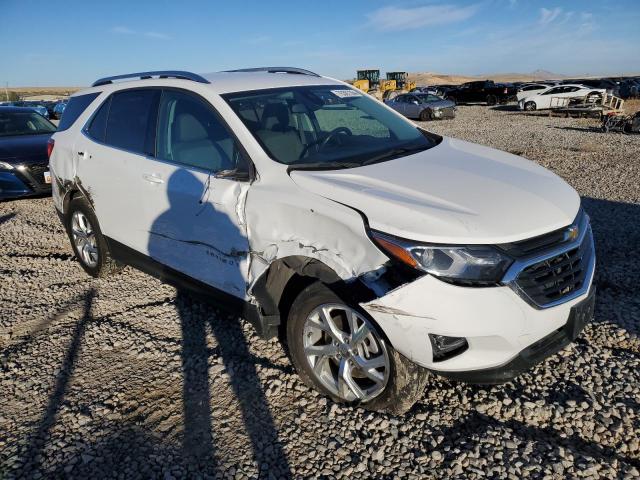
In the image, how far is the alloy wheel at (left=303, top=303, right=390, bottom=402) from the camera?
2623 mm

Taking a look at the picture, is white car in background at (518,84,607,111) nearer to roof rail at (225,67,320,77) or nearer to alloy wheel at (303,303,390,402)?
roof rail at (225,67,320,77)

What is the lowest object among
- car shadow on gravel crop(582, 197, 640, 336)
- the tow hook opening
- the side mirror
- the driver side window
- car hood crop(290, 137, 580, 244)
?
car shadow on gravel crop(582, 197, 640, 336)

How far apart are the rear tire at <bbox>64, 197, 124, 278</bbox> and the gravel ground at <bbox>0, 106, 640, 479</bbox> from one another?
1.26 feet

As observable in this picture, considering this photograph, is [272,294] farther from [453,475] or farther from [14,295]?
[14,295]

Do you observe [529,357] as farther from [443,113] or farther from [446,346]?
[443,113]

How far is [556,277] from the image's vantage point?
96.9 inches

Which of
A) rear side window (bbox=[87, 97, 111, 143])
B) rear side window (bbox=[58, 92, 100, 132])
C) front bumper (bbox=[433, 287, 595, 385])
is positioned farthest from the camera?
rear side window (bbox=[58, 92, 100, 132])

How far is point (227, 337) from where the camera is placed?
3.74 meters

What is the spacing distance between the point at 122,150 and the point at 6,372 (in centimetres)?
185

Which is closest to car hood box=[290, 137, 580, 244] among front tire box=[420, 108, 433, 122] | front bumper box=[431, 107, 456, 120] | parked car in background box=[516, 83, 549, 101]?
front bumper box=[431, 107, 456, 120]

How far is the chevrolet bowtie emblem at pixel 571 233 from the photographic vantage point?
2555 mm

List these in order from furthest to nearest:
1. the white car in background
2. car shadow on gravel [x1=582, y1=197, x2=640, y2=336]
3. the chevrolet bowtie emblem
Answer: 1. the white car in background
2. car shadow on gravel [x1=582, y1=197, x2=640, y2=336]
3. the chevrolet bowtie emblem

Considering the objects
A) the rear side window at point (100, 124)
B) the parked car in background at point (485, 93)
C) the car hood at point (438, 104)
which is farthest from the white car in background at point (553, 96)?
the rear side window at point (100, 124)

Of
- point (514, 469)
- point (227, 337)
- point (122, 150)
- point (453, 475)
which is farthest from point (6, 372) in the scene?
point (514, 469)
